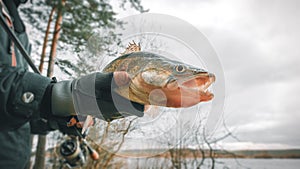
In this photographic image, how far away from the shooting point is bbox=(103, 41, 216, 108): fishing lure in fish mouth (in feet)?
1.33

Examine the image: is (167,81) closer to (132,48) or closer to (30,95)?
(132,48)

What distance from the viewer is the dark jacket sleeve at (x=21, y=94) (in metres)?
0.82

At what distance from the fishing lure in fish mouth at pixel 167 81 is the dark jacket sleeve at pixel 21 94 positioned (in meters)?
0.50

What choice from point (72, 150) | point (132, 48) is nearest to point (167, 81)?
point (132, 48)

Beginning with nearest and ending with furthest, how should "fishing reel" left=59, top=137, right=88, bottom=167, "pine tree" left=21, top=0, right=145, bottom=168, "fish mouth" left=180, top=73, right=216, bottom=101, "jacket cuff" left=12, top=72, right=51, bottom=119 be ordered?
"fish mouth" left=180, top=73, right=216, bottom=101 < "jacket cuff" left=12, top=72, right=51, bottom=119 < "fishing reel" left=59, top=137, right=88, bottom=167 < "pine tree" left=21, top=0, right=145, bottom=168

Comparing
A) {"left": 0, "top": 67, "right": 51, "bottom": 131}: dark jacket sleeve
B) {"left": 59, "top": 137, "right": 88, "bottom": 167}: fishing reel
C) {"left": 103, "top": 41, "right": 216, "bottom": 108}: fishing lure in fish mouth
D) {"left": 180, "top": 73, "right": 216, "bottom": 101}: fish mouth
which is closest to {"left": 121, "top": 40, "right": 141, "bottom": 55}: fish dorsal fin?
{"left": 103, "top": 41, "right": 216, "bottom": 108}: fishing lure in fish mouth

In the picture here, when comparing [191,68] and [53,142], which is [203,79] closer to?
[191,68]

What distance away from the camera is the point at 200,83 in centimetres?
41

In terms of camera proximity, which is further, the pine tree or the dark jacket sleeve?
the pine tree

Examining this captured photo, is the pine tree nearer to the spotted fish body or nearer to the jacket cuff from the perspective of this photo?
the jacket cuff

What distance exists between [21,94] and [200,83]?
2.31 ft

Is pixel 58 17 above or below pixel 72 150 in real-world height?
above

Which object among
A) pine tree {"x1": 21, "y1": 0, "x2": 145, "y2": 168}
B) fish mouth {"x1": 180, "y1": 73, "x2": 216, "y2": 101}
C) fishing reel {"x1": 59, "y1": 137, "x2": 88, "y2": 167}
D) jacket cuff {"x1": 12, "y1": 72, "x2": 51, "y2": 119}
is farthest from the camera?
pine tree {"x1": 21, "y1": 0, "x2": 145, "y2": 168}

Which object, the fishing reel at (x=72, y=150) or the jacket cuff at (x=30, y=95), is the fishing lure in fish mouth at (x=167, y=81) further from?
the fishing reel at (x=72, y=150)
